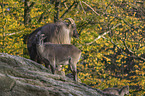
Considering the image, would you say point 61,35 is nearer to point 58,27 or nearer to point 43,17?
point 58,27

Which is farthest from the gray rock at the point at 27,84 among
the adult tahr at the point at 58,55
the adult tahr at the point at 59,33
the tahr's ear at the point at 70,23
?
the tahr's ear at the point at 70,23

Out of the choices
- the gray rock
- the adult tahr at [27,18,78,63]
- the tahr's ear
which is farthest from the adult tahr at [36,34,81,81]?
the tahr's ear

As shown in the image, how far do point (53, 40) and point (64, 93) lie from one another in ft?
8.09

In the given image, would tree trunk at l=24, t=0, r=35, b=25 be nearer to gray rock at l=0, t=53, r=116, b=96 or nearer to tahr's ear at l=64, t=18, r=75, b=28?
tahr's ear at l=64, t=18, r=75, b=28

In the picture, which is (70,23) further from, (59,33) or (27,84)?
(27,84)

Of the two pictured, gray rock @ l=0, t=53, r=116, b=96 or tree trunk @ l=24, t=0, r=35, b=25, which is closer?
gray rock @ l=0, t=53, r=116, b=96

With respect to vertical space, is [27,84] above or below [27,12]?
below

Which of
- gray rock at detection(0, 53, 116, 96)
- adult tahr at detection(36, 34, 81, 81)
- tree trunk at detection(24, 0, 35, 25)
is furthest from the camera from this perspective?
tree trunk at detection(24, 0, 35, 25)

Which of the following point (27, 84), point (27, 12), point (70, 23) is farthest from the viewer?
point (27, 12)

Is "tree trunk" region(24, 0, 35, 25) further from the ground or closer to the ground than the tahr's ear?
further from the ground

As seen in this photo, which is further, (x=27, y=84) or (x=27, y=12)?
(x=27, y=12)

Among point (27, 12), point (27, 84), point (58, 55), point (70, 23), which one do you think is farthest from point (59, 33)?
point (27, 12)

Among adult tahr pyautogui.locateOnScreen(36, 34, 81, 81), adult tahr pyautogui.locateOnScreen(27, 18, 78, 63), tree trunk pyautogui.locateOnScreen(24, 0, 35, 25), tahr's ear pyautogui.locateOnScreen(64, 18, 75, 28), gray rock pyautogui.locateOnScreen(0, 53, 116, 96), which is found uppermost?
tree trunk pyautogui.locateOnScreen(24, 0, 35, 25)

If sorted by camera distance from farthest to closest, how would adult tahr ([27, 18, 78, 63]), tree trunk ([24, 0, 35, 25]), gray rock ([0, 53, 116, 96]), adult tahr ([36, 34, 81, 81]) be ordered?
tree trunk ([24, 0, 35, 25])
adult tahr ([27, 18, 78, 63])
adult tahr ([36, 34, 81, 81])
gray rock ([0, 53, 116, 96])
